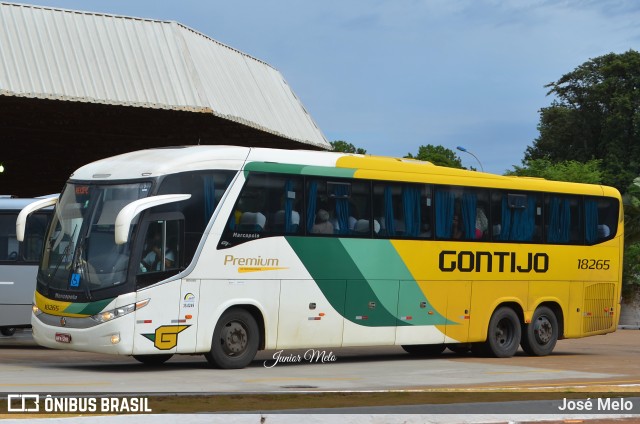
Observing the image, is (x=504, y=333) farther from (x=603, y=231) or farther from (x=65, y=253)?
(x=65, y=253)

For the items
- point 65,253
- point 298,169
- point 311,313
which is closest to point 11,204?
point 65,253

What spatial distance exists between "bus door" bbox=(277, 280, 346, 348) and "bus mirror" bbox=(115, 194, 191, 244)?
103 inches

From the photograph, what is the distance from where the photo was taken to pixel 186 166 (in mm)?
17625

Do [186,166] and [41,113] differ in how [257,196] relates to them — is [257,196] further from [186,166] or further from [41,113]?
[41,113]

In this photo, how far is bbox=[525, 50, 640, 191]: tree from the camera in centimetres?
7731

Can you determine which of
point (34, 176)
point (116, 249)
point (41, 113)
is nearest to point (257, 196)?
point (116, 249)

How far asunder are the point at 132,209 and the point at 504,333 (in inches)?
368

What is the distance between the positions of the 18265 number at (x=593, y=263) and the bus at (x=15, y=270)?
11.4 metres

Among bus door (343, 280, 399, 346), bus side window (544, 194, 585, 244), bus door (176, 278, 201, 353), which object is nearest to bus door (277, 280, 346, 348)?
bus door (343, 280, 399, 346)

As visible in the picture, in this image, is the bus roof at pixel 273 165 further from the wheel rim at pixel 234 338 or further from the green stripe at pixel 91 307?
the wheel rim at pixel 234 338

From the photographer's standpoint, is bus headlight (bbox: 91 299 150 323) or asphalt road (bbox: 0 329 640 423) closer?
asphalt road (bbox: 0 329 640 423)

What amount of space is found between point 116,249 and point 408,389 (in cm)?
494

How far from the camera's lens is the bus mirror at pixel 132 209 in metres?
16.1

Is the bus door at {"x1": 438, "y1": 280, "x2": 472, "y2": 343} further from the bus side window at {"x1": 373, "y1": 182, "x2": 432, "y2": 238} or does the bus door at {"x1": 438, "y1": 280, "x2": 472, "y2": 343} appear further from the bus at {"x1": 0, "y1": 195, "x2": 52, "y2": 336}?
the bus at {"x1": 0, "y1": 195, "x2": 52, "y2": 336}
